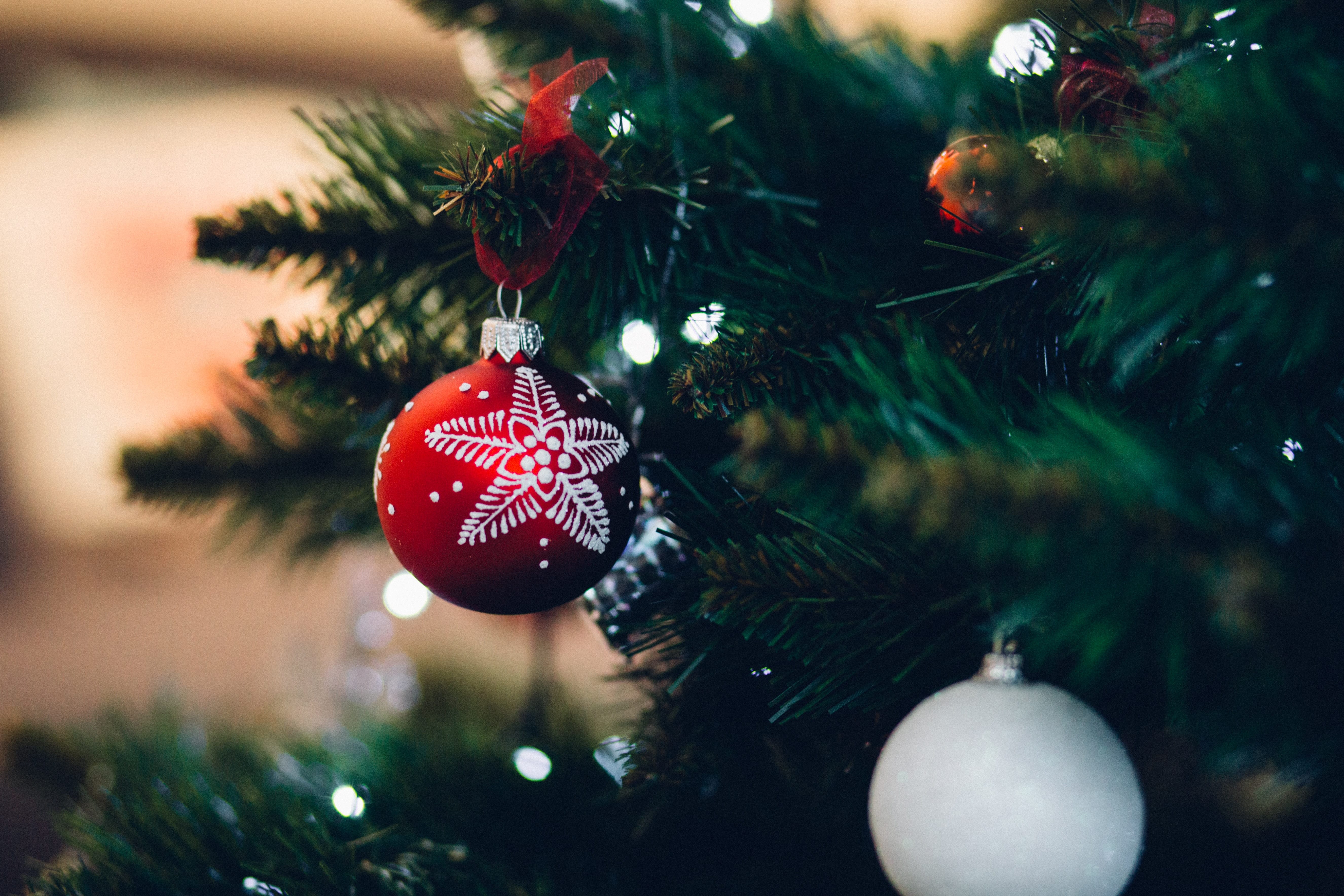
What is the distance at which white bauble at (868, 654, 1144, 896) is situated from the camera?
28 cm

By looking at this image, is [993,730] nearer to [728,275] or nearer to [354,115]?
[728,275]

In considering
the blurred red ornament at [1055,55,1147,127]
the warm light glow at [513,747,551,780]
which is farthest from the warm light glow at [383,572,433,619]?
the blurred red ornament at [1055,55,1147,127]

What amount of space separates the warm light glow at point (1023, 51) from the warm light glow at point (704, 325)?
7.0 inches

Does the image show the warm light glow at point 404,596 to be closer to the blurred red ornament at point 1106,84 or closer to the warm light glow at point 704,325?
the warm light glow at point 704,325

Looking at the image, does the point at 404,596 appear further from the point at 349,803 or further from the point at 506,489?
the point at 506,489

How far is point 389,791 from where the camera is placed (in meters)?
0.45

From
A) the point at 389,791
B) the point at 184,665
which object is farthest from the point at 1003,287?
the point at 184,665

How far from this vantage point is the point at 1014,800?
275 millimetres

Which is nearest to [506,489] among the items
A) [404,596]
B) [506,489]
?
[506,489]

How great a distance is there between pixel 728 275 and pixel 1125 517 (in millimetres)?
214

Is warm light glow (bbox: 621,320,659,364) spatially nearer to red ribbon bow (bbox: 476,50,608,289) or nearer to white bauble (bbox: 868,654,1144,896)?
red ribbon bow (bbox: 476,50,608,289)

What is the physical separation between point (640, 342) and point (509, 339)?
88 millimetres

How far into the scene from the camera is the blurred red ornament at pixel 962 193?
250mm

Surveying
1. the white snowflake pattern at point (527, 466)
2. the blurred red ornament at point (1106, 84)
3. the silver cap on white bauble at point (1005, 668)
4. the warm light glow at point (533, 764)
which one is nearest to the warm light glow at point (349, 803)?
the warm light glow at point (533, 764)
